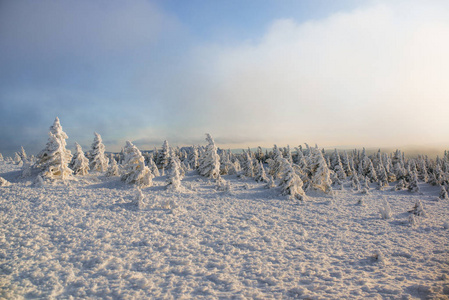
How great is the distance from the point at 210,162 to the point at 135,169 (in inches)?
561

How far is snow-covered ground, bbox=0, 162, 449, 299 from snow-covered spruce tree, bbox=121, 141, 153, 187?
3.19 metres

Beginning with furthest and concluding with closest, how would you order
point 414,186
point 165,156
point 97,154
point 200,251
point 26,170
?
point 165,156
point 414,186
point 97,154
point 26,170
point 200,251

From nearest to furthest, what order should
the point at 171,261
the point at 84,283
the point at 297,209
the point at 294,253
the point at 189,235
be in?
the point at 84,283, the point at 171,261, the point at 294,253, the point at 189,235, the point at 297,209

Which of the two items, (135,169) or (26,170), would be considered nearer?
(26,170)

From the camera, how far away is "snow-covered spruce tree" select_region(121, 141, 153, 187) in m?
19.9

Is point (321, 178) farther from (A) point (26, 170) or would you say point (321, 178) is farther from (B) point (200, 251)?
(A) point (26, 170)

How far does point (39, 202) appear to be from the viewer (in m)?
13.8

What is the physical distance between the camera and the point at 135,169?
66.1 feet

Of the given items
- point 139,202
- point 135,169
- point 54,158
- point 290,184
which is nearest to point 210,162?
point 135,169

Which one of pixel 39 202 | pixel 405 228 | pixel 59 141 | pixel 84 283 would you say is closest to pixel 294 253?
pixel 84 283

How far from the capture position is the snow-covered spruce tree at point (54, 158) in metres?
19.3

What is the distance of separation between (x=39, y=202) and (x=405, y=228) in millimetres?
25408

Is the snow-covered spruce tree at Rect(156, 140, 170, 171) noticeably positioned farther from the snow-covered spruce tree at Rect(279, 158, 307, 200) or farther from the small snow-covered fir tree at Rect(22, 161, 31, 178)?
the snow-covered spruce tree at Rect(279, 158, 307, 200)

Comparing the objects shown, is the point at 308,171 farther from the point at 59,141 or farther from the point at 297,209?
the point at 59,141
